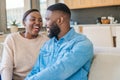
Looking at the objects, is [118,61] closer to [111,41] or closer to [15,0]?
[111,41]

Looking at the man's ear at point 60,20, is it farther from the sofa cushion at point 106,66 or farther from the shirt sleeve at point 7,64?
the shirt sleeve at point 7,64

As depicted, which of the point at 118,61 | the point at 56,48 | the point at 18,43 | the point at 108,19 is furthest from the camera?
the point at 108,19

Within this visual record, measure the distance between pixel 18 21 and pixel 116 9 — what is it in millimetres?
2569

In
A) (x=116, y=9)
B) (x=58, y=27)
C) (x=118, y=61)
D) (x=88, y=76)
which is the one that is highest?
(x=116, y=9)

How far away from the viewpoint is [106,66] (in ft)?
4.64

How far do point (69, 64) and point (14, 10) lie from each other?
3.94 meters

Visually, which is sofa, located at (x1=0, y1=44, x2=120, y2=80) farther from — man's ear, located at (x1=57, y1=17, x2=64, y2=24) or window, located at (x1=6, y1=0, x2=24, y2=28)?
window, located at (x1=6, y1=0, x2=24, y2=28)

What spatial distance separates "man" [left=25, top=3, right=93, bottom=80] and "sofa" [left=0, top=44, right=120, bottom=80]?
1.9 inches

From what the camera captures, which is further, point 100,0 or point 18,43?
point 100,0

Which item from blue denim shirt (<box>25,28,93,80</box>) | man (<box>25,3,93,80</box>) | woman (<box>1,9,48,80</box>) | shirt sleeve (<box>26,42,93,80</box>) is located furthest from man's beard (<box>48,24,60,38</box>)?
woman (<box>1,9,48,80</box>)

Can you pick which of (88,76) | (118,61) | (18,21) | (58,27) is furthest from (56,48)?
(18,21)

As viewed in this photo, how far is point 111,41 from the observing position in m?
4.71

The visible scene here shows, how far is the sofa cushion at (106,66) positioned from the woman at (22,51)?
2.21 feet

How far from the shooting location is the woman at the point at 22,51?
1869 millimetres
